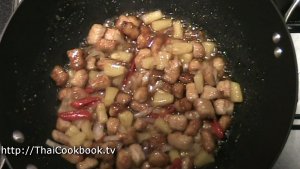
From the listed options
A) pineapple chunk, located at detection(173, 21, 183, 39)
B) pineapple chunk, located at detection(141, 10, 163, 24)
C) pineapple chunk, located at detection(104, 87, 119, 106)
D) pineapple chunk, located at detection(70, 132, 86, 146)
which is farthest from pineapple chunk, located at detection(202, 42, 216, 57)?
pineapple chunk, located at detection(70, 132, 86, 146)

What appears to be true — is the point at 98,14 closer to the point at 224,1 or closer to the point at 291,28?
the point at 224,1

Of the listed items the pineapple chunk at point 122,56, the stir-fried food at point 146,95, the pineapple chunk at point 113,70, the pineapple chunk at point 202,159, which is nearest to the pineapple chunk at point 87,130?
the stir-fried food at point 146,95

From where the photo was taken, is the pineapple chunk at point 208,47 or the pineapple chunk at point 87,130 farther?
the pineapple chunk at point 208,47

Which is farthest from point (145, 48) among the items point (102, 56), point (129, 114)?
point (129, 114)

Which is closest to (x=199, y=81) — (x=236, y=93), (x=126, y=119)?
(x=236, y=93)

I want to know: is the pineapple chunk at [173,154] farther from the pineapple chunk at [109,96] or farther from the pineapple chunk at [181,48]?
the pineapple chunk at [181,48]

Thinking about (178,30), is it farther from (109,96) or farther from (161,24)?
(109,96)
